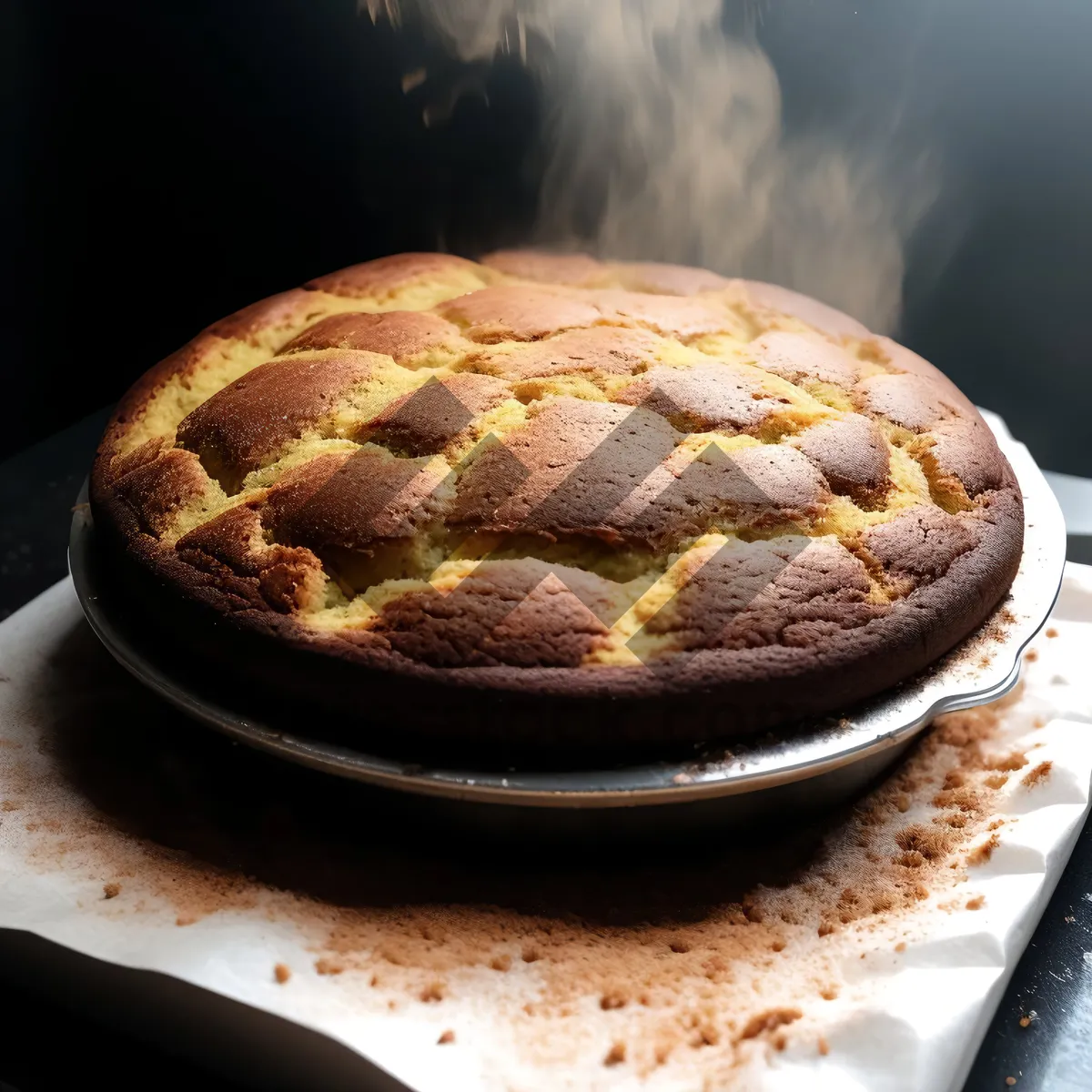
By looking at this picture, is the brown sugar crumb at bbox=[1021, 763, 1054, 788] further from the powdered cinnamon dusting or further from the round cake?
the round cake

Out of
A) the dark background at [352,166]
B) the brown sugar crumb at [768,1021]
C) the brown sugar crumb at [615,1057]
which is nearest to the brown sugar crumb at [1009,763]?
the brown sugar crumb at [768,1021]

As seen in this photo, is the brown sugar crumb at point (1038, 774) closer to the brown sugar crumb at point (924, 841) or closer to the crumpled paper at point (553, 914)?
the crumpled paper at point (553, 914)

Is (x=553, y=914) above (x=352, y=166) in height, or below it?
below

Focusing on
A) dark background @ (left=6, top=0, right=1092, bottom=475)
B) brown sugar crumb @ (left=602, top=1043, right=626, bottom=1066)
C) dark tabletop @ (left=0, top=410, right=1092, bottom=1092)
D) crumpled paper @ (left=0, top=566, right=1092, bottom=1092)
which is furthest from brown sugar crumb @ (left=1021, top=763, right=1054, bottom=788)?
dark background @ (left=6, top=0, right=1092, bottom=475)

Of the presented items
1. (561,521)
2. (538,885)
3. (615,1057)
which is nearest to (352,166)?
(561,521)

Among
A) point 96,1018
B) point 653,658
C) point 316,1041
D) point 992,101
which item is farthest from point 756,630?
point 992,101

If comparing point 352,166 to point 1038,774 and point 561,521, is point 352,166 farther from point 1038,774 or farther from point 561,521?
point 1038,774

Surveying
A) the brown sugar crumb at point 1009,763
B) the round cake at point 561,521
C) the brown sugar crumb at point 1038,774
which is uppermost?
the round cake at point 561,521
